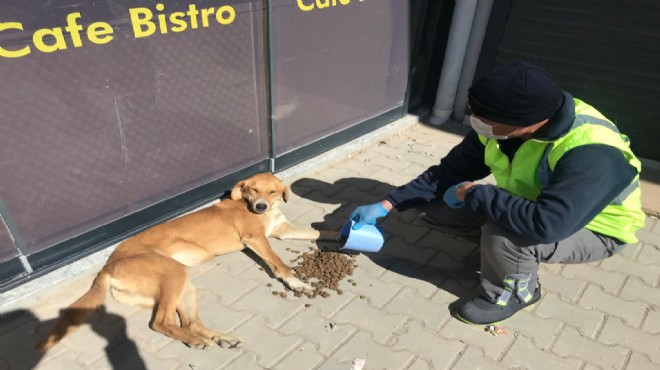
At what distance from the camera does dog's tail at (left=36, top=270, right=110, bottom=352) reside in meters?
2.51

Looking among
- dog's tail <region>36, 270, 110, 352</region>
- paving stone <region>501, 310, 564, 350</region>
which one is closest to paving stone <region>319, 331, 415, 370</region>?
paving stone <region>501, 310, 564, 350</region>

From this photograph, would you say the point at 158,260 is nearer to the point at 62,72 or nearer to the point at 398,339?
the point at 62,72

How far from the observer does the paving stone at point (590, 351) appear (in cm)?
277

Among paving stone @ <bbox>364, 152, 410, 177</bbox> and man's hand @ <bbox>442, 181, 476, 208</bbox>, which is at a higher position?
man's hand @ <bbox>442, 181, 476, 208</bbox>

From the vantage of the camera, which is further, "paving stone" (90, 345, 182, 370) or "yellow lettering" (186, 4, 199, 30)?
"yellow lettering" (186, 4, 199, 30)

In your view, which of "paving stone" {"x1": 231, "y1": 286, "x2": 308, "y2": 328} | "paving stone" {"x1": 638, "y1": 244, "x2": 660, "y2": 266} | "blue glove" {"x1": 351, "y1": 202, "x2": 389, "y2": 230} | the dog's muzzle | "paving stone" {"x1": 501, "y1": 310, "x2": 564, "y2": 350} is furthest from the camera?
"paving stone" {"x1": 638, "y1": 244, "x2": 660, "y2": 266}

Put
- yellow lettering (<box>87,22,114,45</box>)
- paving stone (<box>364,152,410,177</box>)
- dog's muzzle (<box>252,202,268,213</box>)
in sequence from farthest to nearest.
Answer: paving stone (<box>364,152,410,177</box>) → dog's muzzle (<box>252,202,268,213</box>) → yellow lettering (<box>87,22,114,45</box>)

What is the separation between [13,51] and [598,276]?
167 inches

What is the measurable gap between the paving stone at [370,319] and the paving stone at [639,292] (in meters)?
1.73

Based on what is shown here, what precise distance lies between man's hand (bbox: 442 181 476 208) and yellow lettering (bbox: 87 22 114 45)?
2434 millimetres

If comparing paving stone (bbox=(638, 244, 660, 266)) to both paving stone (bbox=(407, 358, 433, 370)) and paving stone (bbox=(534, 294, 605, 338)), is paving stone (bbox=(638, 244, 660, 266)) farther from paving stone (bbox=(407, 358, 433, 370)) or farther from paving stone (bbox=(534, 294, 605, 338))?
paving stone (bbox=(407, 358, 433, 370))

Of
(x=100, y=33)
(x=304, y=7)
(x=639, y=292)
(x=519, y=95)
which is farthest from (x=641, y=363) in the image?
(x=100, y=33)

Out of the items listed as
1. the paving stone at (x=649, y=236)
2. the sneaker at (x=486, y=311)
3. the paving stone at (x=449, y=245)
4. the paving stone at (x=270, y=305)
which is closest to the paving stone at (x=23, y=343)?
the paving stone at (x=270, y=305)

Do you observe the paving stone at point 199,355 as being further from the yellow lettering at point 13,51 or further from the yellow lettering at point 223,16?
the yellow lettering at point 223,16
